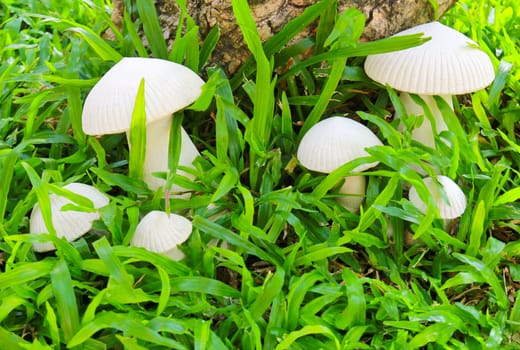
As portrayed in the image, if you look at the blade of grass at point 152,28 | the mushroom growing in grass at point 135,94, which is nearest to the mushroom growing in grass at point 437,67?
the mushroom growing in grass at point 135,94

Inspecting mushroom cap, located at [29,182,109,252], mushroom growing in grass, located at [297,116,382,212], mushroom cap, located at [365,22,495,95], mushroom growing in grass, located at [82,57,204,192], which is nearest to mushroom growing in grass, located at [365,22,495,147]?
mushroom cap, located at [365,22,495,95]

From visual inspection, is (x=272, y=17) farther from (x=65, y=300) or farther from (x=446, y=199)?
(x=65, y=300)

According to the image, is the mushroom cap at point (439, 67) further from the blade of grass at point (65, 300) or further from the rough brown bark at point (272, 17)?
the blade of grass at point (65, 300)

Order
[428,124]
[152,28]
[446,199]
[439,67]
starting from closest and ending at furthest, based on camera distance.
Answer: [446,199] < [439,67] < [428,124] < [152,28]

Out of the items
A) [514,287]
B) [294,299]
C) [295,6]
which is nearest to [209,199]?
[294,299]

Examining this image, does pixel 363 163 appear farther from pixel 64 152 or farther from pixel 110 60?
pixel 64 152

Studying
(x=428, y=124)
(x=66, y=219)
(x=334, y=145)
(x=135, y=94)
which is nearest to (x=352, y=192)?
(x=334, y=145)

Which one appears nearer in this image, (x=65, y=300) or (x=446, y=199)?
(x=65, y=300)

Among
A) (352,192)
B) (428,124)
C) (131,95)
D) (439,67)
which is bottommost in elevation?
(352,192)

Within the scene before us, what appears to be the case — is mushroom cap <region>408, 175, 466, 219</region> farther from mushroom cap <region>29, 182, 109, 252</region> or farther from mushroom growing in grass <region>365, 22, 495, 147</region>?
mushroom cap <region>29, 182, 109, 252</region>
